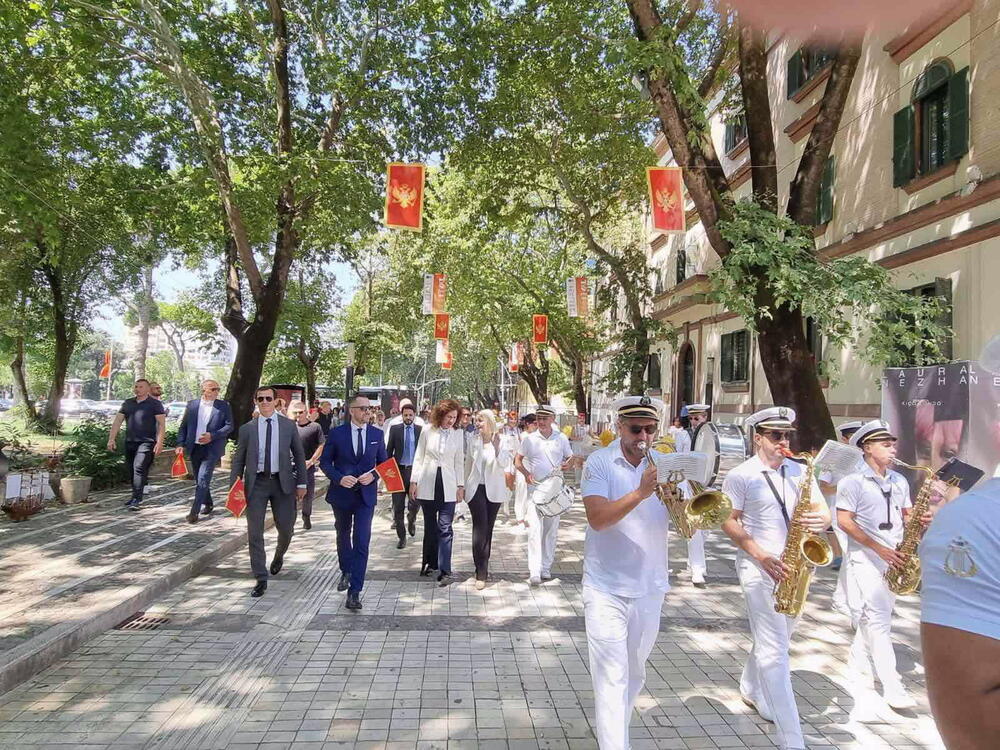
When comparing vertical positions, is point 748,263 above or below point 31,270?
below

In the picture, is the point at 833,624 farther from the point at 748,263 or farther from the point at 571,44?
the point at 571,44

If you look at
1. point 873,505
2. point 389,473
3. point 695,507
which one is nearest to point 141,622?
point 389,473

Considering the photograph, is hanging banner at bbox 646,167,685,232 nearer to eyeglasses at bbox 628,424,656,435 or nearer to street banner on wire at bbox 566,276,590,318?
eyeglasses at bbox 628,424,656,435

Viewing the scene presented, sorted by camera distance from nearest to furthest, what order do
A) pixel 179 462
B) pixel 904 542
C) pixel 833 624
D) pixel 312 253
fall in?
pixel 904 542, pixel 833 624, pixel 179 462, pixel 312 253

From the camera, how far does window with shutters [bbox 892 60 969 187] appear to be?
1044 cm

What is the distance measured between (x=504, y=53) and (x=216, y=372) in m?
73.0

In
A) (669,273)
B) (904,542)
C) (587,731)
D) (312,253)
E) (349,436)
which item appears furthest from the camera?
(669,273)

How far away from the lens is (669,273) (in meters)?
24.7

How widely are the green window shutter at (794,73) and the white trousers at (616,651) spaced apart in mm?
15989

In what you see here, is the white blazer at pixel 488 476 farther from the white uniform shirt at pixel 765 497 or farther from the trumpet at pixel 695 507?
the trumpet at pixel 695 507

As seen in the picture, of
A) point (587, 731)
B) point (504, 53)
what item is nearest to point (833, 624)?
point (587, 731)

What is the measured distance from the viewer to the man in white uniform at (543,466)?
711cm

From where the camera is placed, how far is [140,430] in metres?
9.52

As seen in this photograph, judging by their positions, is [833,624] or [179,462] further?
[179,462]
